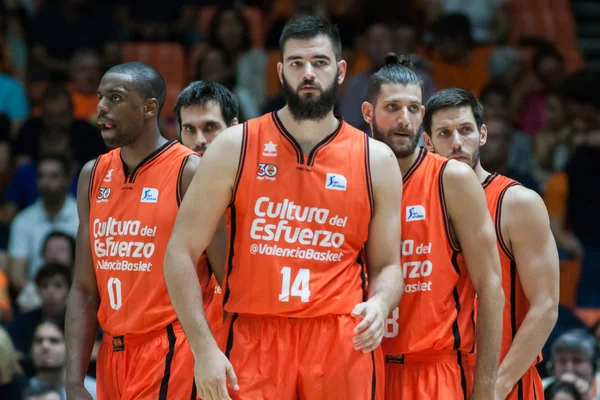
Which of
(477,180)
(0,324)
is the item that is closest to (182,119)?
(477,180)

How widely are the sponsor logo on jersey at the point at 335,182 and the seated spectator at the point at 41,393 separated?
3832 mm

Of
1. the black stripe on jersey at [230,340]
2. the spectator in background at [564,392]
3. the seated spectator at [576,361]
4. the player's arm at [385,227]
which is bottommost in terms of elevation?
the spectator in background at [564,392]

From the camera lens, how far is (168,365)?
5316mm

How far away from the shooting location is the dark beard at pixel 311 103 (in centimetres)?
502

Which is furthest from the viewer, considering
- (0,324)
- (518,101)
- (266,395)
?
(518,101)

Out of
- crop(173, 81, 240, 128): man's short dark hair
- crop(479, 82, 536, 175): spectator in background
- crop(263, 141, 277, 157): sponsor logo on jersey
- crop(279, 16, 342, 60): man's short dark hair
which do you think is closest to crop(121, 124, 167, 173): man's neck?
crop(173, 81, 240, 128): man's short dark hair

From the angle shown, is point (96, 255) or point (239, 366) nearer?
point (239, 366)

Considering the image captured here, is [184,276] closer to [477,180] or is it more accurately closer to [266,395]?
[266,395]

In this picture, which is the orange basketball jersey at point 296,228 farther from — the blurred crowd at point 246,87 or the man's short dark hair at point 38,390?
the blurred crowd at point 246,87

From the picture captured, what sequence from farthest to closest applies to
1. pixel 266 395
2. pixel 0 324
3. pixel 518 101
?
pixel 518 101
pixel 0 324
pixel 266 395

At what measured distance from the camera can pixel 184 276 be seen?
191 inches

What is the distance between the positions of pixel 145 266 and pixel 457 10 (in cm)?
945

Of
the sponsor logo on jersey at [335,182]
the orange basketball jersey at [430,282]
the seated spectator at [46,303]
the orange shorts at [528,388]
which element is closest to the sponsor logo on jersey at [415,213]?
the orange basketball jersey at [430,282]

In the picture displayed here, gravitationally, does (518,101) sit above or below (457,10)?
below
